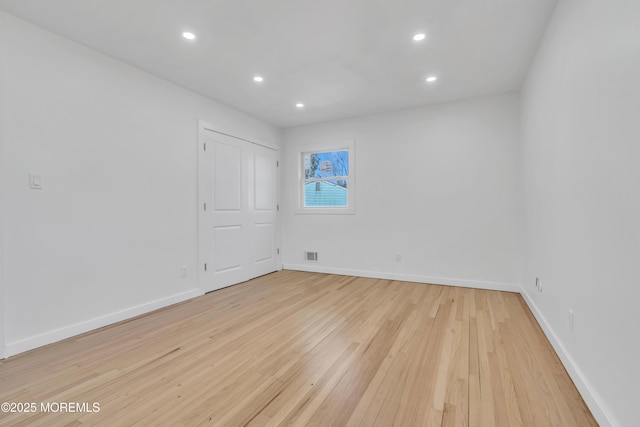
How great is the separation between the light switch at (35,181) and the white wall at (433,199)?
345 cm

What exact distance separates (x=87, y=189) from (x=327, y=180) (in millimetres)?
3270

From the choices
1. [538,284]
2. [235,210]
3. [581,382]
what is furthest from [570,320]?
[235,210]

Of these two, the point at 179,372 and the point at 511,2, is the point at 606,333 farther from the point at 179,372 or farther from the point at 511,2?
the point at 179,372

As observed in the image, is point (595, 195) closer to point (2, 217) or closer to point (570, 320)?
point (570, 320)

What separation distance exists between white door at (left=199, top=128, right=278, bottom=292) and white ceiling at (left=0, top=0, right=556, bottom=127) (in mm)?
829

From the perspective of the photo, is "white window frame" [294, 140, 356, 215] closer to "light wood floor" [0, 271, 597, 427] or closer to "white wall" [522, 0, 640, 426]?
"light wood floor" [0, 271, 597, 427]

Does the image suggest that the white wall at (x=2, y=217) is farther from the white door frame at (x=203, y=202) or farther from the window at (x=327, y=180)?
the window at (x=327, y=180)

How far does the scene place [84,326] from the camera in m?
2.49

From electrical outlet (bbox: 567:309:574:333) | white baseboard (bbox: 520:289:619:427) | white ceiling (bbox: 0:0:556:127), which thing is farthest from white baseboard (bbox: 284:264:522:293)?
white ceiling (bbox: 0:0:556:127)

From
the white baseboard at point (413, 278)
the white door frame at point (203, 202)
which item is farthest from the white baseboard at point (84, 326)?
the white baseboard at point (413, 278)

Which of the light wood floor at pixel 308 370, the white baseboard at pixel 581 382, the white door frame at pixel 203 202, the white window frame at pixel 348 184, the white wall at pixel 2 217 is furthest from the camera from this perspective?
the white window frame at pixel 348 184

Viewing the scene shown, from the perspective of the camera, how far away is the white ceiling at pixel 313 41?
207 centimetres

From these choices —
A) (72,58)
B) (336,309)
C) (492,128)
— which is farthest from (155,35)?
(492,128)

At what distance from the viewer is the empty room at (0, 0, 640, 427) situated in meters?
1.48
